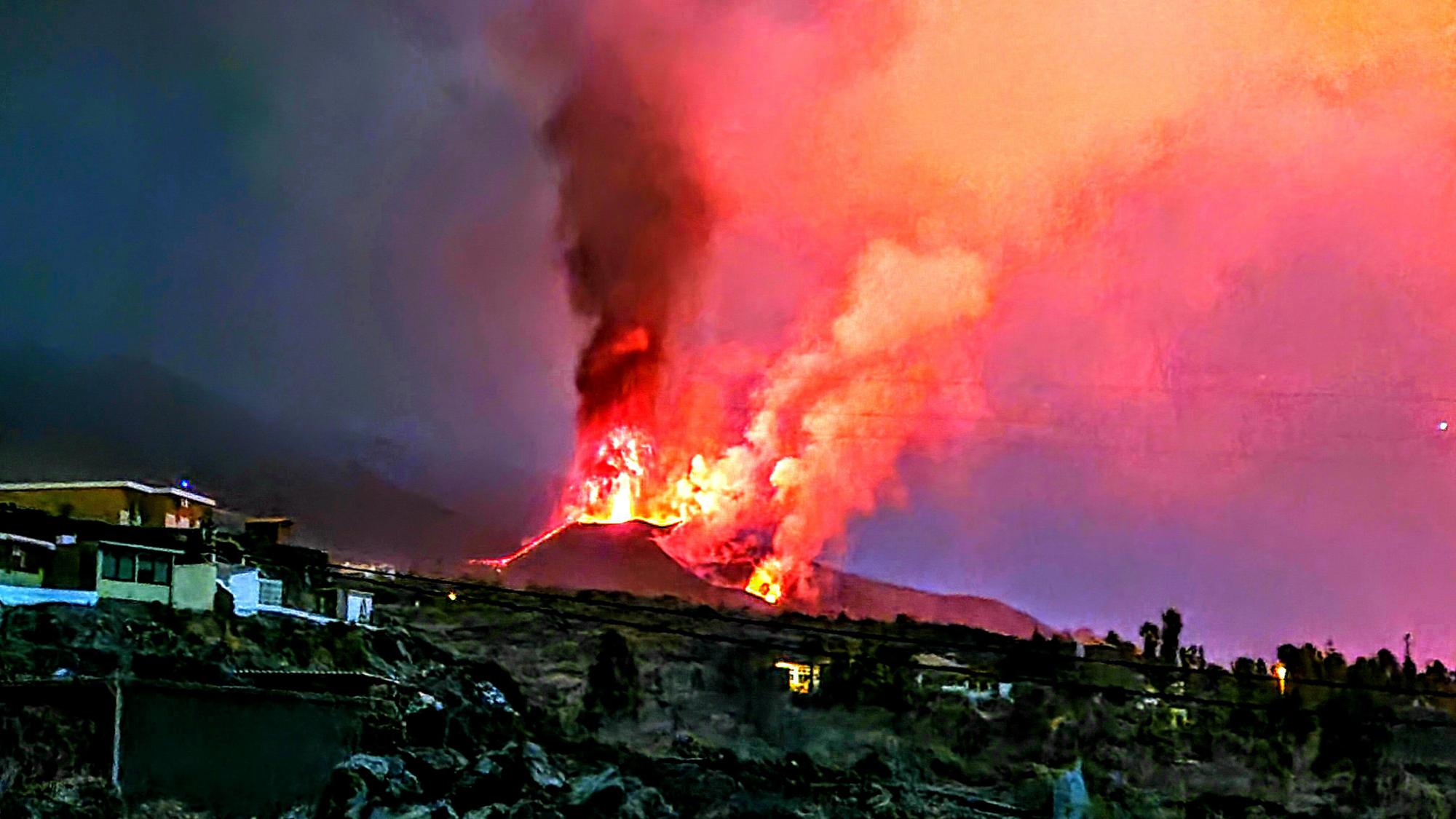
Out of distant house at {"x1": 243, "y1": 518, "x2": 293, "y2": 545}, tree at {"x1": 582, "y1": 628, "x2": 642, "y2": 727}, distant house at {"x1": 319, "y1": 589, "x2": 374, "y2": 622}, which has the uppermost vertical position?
distant house at {"x1": 243, "y1": 518, "x2": 293, "y2": 545}

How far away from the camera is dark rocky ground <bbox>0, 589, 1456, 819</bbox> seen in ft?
144

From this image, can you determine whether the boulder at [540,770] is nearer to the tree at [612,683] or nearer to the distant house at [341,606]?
the distant house at [341,606]

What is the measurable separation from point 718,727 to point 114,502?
38.8 m

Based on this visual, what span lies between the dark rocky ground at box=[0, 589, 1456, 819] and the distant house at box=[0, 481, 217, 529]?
13.3 m

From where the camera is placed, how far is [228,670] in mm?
44656

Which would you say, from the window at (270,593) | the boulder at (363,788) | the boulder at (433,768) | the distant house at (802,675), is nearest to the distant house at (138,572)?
the window at (270,593)

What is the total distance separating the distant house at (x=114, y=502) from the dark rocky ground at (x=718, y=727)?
13.3 m

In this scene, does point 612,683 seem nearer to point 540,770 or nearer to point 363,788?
point 540,770

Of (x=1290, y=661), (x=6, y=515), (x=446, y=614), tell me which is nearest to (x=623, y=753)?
(x=6, y=515)

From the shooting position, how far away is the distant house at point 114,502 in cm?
7138

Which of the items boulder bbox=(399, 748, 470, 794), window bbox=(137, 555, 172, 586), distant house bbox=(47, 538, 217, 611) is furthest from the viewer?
window bbox=(137, 555, 172, 586)

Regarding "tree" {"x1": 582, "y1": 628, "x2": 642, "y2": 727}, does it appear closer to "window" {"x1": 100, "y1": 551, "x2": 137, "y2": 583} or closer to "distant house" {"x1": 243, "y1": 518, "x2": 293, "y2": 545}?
"distant house" {"x1": 243, "y1": 518, "x2": 293, "y2": 545}

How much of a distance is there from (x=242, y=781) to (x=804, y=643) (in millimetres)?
82362

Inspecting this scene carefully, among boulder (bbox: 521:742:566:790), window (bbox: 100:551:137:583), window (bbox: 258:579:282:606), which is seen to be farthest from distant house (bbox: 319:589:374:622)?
boulder (bbox: 521:742:566:790)
